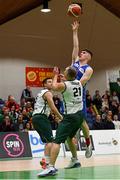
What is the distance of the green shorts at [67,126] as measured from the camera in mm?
8297

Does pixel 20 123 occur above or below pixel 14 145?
above

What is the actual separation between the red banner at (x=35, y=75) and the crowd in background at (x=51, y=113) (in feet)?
2.96

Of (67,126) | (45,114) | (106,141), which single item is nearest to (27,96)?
(106,141)

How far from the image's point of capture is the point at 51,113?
17891 millimetres

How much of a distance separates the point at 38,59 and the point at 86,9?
3.67 meters

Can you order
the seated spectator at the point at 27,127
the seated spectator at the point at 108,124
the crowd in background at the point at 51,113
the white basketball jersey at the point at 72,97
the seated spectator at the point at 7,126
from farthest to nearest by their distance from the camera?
the seated spectator at the point at 108,124 < the crowd in background at the point at 51,113 < the seated spectator at the point at 27,127 < the seated spectator at the point at 7,126 < the white basketball jersey at the point at 72,97

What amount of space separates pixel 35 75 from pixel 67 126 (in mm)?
16537

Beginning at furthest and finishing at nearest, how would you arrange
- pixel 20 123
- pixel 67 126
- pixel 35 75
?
pixel 35 75 → pixel 20 123 → pixel 67 126

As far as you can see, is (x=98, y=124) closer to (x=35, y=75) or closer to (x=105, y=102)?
(x=105, y=102)

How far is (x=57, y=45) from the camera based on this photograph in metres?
25.5

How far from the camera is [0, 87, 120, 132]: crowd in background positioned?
17.8 metres

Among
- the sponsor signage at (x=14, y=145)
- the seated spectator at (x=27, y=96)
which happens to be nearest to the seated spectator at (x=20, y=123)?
the sponsor signage at (x=14, y=145)

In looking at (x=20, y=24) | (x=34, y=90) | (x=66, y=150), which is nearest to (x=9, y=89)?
(x=34, y=90)

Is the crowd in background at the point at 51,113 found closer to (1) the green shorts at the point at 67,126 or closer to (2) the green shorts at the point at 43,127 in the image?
(2) the green shorts at the point at 43,127
